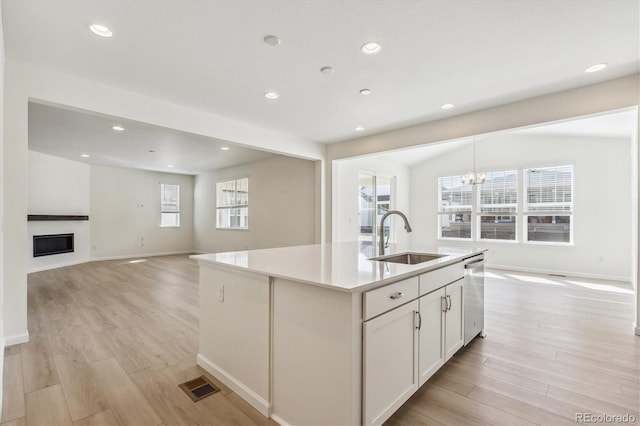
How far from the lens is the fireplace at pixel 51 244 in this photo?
626 cm

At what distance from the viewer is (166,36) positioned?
7.75ft

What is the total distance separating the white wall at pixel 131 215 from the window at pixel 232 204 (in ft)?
5.29

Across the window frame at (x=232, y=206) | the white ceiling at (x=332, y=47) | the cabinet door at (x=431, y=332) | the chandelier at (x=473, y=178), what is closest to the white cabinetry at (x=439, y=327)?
the cabinet door at (x=431, y=332)

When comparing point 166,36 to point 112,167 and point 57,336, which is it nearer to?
point 57,336

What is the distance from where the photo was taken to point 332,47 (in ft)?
8.29

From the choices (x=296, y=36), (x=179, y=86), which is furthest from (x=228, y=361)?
(x=179, y=86)

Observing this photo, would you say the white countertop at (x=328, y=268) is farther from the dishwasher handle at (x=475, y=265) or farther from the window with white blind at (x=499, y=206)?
the window with white blind at (x=499, y=206)

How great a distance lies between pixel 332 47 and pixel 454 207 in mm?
6399

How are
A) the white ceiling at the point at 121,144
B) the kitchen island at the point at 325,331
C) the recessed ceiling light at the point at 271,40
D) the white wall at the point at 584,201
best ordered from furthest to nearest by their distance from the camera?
the white wall at the point at 584,201 < the white ceiling at the point at 121,144 < the recessed ceiling light at the point at 271,40 < the kitchen island at the point at 325,331

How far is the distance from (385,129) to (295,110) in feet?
5.48

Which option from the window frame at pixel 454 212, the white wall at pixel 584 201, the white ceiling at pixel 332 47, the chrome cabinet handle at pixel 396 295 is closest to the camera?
the chrome cabinet handle at pixel 396 295

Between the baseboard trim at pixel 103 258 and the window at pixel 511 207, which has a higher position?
the window at pixel 511 207

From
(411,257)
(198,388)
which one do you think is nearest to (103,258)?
(198,388)

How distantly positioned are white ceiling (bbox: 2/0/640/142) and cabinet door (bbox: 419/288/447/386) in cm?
204
